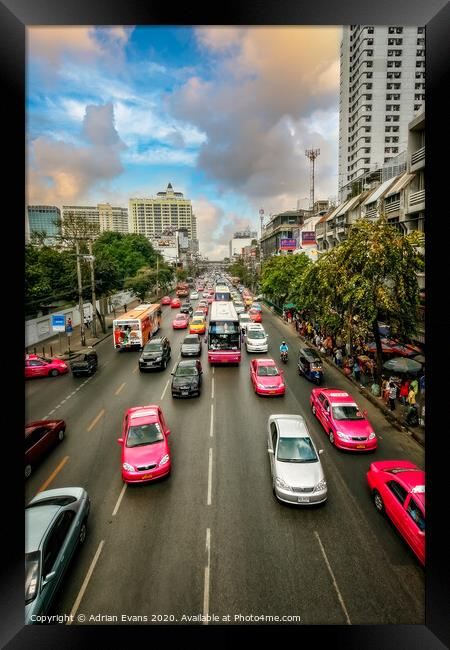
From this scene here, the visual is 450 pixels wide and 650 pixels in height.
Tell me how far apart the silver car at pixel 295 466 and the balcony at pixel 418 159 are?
19.4 meters

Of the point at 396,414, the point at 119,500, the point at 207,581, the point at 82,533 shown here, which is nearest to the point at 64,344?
the point at 119,500

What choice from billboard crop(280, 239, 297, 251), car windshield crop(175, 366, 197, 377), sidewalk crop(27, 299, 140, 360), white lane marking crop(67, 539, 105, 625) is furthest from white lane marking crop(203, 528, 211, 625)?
billboard crop(280, 239, 297, 251)

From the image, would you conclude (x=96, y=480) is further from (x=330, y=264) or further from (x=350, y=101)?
(x=350, y=101)

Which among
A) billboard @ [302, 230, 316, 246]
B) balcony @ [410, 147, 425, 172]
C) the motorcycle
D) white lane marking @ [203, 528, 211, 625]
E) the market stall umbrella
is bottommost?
white lane marking @ [203, 528, 211, 625]

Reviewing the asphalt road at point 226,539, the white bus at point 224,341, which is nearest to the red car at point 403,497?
the asphalt road at point 226,539

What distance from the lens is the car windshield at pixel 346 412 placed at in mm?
13750

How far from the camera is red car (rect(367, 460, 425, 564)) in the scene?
8148mm

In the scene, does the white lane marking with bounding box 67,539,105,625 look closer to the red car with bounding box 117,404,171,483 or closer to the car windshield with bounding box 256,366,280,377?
the red car with bounding box 117,404,171,483

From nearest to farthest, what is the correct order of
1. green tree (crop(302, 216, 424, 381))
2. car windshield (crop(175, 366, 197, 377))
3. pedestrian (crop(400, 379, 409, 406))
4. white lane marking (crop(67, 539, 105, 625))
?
1. white lane marking (crop(67, 539, 105, 625))
2. green tree (crop(302, 216, 424, 381))
3. pedestrian (crop(400, 379, 409, 406))
4. car windshield (crop(175, 366, 197, 377))


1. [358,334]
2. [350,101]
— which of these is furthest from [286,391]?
[350,101]

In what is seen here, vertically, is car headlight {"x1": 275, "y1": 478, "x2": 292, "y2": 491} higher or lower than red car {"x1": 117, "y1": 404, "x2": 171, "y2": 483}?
lower

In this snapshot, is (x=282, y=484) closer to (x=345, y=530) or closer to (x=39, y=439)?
(x=345, y=530)

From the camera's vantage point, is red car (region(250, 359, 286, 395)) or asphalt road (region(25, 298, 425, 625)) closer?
asphalt road (region(25, 298, 425, 625))

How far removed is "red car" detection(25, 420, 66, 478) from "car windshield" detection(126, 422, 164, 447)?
341cm
